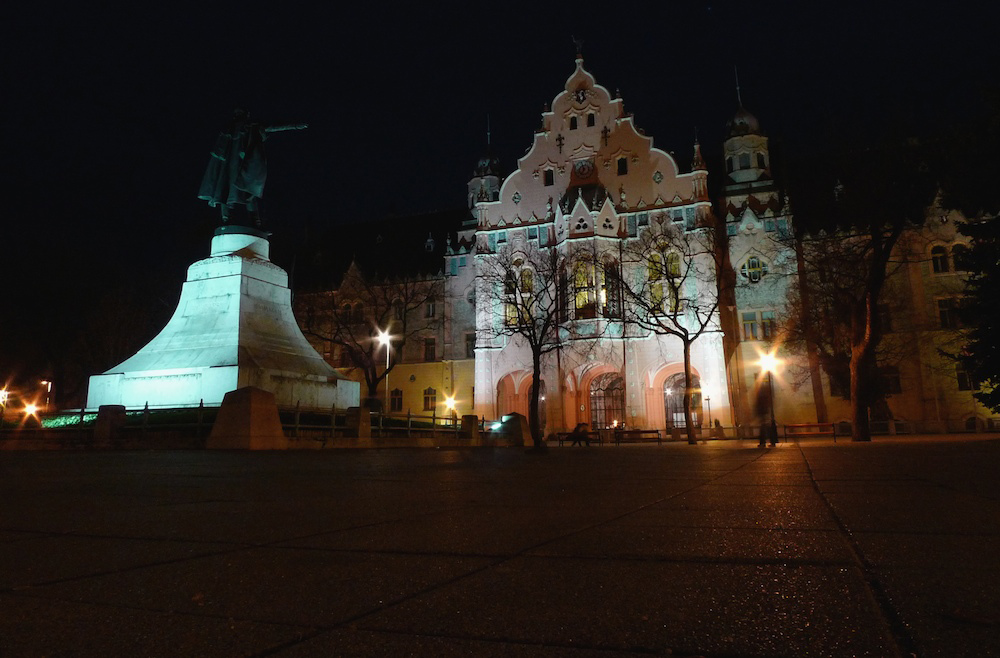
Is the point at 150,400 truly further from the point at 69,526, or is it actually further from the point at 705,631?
the point at 705,631

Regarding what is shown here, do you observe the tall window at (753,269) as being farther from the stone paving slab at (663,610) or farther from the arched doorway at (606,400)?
the stone paving slab at (663,610)

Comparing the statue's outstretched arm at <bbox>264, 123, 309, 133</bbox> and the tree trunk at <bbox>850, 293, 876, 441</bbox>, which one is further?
the tree trunk at <bbox>850, 293, 876, 441</bbox>

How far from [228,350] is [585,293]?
25.6 m

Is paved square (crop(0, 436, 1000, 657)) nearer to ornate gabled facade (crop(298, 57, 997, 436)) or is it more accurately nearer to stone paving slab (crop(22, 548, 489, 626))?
stone paving slab (crop(22, 548, 489, 626))

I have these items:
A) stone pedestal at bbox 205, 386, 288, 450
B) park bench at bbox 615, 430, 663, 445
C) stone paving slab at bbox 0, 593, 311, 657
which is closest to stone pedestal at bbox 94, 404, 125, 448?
stone pedestal at bbox 205, 386, 288, 450

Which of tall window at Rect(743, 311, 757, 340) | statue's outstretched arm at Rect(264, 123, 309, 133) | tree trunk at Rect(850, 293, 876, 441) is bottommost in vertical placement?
tree trunk at Rect(850, 293, 876, 441)

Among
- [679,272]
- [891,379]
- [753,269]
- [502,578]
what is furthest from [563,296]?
[502,578]

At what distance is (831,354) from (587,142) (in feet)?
63.8

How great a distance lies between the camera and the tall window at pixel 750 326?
41.0m

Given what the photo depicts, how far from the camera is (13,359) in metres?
40.4

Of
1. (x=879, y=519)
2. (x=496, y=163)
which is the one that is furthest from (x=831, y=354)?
(x=879, y=519)

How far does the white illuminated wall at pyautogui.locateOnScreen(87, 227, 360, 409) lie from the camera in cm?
1788

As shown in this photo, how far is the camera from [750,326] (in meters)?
41.1

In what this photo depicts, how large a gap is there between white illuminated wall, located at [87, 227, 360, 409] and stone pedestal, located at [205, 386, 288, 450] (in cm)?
261
